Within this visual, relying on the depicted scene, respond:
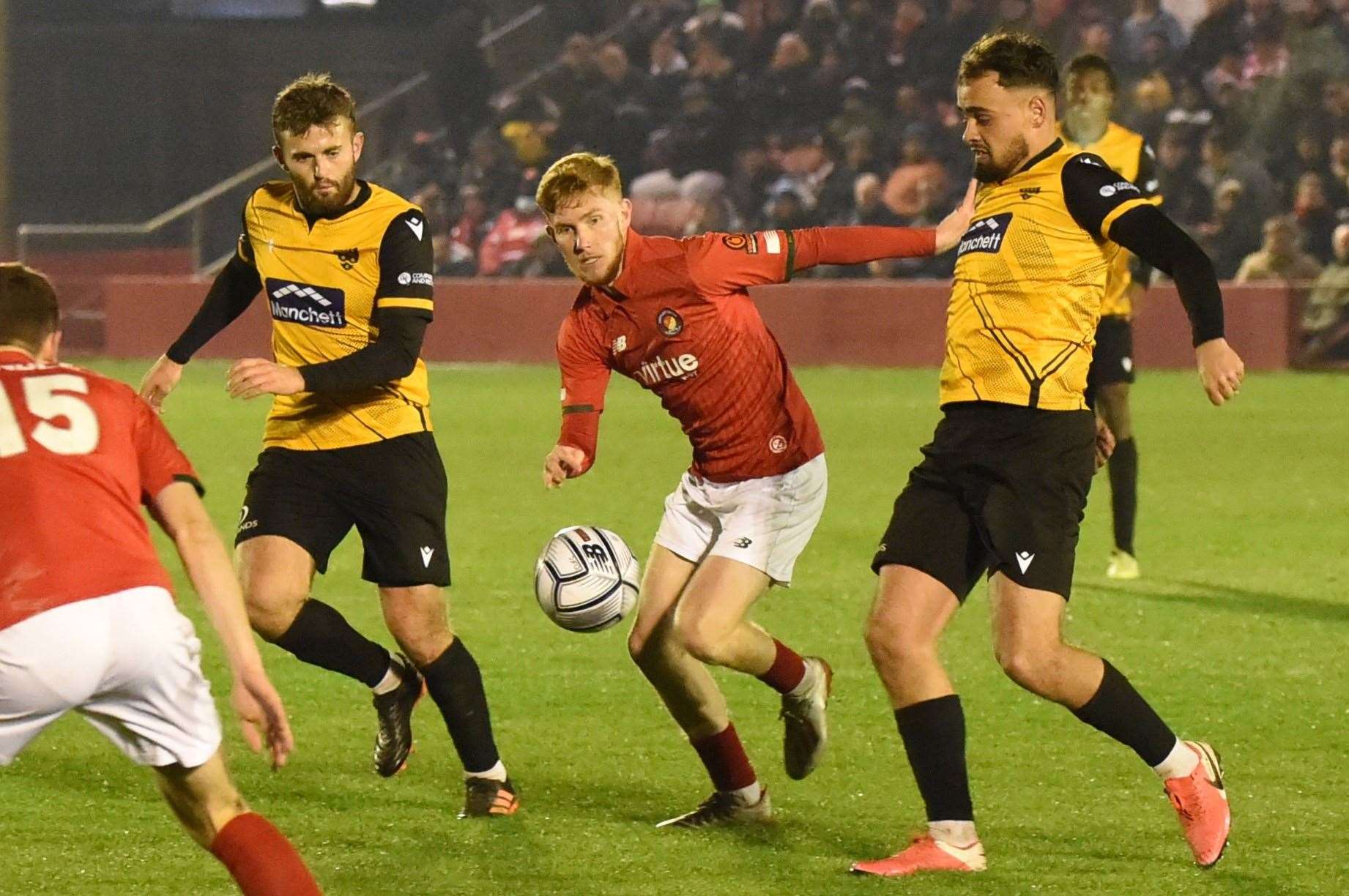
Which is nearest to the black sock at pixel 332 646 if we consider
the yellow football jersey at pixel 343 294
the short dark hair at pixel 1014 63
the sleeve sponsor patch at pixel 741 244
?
the yellow football jersey at pixel 343 294

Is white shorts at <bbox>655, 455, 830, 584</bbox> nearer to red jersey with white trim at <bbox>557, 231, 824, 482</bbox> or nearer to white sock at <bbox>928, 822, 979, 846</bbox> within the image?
red jersey with white trim at <bbox>557, 231, 824, 482</bbox>

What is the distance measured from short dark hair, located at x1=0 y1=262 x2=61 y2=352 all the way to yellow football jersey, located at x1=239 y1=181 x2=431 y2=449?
5.98 feet

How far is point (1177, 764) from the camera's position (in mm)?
5031

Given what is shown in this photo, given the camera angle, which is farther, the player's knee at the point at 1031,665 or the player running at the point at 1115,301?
the player running at the point at 1115,301

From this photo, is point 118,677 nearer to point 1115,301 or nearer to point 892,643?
point 892,643

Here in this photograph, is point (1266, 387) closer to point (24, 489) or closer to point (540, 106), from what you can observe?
point (540, 106)

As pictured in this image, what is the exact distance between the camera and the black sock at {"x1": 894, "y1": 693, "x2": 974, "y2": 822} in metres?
4.97

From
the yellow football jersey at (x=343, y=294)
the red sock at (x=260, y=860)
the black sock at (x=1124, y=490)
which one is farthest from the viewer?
the black sock at (x=1124, y=490)

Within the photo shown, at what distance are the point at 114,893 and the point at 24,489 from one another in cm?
145

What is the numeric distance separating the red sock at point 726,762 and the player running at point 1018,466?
57cm

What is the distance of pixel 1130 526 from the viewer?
30.8 ft

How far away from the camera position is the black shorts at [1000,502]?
16.3 feet

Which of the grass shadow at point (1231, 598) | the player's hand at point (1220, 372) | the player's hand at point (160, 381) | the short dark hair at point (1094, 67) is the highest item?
the short dark hair at point (1094, 67)

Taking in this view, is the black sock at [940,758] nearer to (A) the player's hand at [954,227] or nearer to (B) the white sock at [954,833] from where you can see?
(B) the white sock at [954,833]
